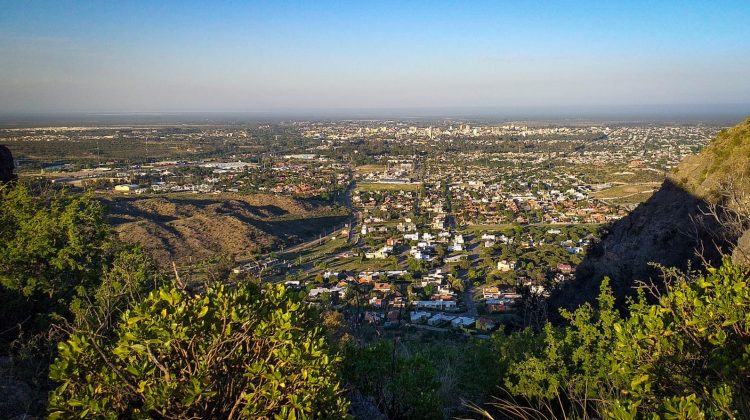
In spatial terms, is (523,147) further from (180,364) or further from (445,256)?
(180,364)

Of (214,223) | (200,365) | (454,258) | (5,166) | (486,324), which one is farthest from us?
(214,223)

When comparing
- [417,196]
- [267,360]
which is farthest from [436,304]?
[417,196]

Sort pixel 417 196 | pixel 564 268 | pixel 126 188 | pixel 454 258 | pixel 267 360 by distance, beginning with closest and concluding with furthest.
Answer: pixel 267 360 < pixel 564 268 < pixel 454 258 < pixel 126 188 < pixel 417 196

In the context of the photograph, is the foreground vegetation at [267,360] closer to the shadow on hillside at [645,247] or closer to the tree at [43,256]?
the tree at [43,256]

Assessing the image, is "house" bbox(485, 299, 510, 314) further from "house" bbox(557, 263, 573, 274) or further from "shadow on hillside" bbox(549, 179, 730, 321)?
"house" bbox(557, 263, 573, 274)

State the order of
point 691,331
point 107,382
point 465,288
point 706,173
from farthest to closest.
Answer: point 465,288 → point 706,173 → point 691,331 → point 107,382

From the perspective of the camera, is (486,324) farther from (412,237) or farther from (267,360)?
(412,237)

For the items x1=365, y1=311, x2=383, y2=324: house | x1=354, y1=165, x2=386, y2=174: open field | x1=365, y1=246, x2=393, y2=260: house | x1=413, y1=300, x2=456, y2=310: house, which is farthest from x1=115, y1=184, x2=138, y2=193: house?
x1=413, y1=300, x2=456, y2=310: house

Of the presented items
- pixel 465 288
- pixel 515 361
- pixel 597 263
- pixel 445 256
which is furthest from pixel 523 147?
pixel 515 361
